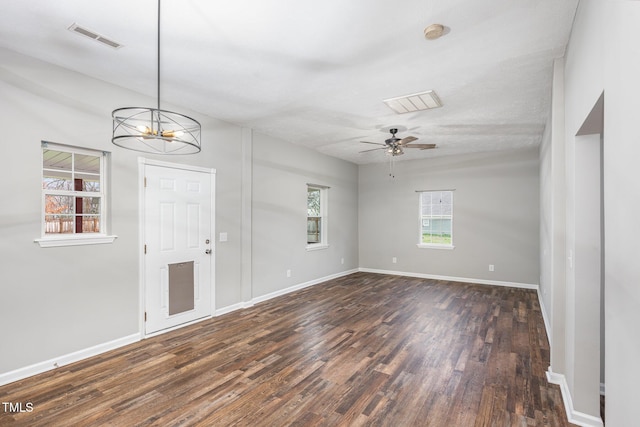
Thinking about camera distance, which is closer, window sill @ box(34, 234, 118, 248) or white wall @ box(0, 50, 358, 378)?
white wall @ box(0, 50, 358, 378)

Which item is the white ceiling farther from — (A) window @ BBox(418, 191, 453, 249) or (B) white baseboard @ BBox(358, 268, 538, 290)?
(B) white baseboard @ BBox(358, 268, 538, 290)

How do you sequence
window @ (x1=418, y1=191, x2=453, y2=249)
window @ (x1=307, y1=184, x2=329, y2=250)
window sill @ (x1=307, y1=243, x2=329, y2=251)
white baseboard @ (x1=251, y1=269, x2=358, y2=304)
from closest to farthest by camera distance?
white baseboard @ (x1=251, y1=269, x2=358, y2=304) → window sill @ (x1=307, y1=243, x2=329, y2=251) → window @ (x1=307, y1=184, x2=329, y2=250) → window @ (x1=418, y1=191, x2=453, y2=249)

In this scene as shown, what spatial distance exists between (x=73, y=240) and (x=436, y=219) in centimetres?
669

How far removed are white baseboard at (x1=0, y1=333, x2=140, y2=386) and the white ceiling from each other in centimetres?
284

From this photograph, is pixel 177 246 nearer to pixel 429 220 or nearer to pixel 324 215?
pixel 324 215

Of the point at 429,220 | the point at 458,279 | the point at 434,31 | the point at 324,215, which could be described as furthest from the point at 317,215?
the point at 434,31

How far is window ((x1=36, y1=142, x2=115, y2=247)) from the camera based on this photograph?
3.12 metres

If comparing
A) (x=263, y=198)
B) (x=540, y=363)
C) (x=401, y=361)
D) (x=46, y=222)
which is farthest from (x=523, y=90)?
(x=46, y=222)

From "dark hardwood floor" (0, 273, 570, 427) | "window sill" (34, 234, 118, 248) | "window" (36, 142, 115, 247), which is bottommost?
"dark hardwood floor" (0, 273, 570, 427)

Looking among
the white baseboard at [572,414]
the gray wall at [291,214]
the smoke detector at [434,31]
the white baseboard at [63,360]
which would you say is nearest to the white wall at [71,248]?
the white baseboard at [63,360]

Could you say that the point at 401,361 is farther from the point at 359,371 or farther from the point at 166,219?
the point at 166,219

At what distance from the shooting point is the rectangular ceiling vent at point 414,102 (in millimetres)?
3761

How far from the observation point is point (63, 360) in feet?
10.3

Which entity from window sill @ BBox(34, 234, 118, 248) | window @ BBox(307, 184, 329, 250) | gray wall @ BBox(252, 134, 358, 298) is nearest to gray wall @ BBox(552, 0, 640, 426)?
window sill @ BBox(34, 234, 118, 248)
